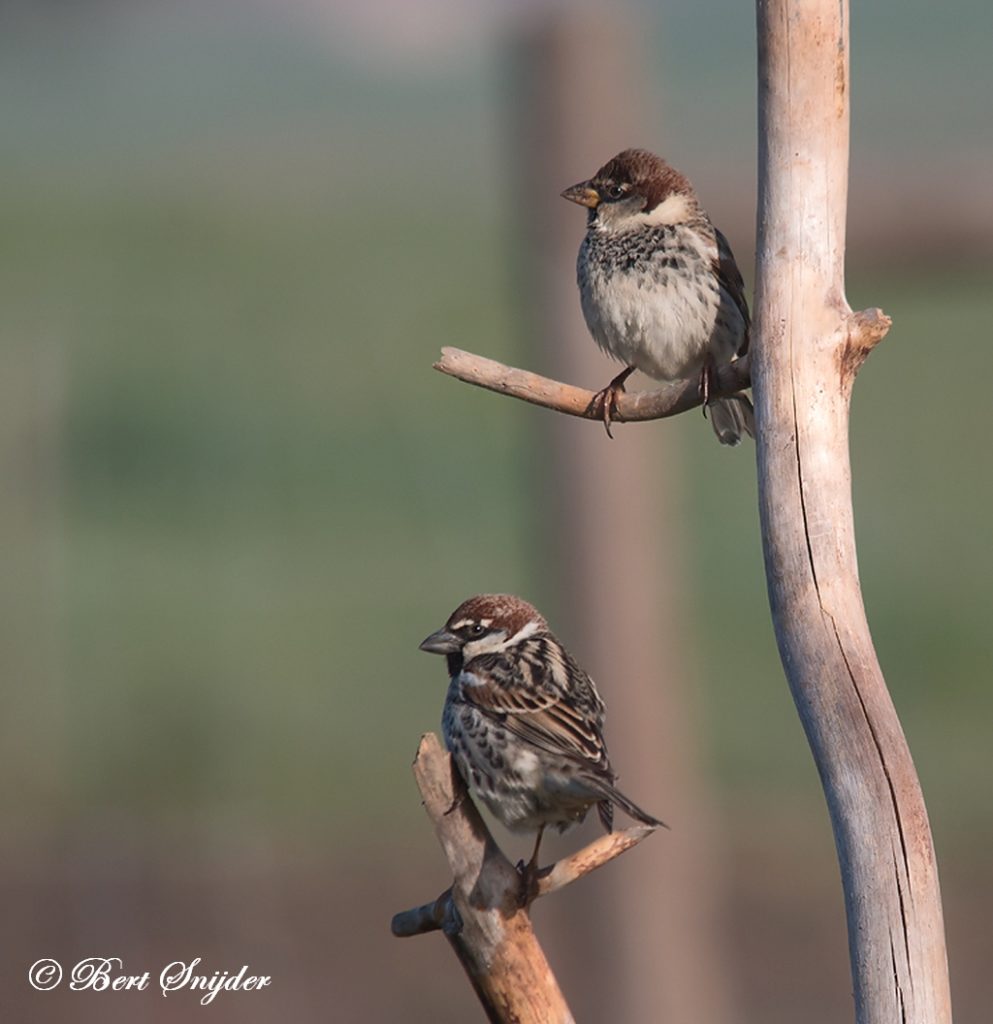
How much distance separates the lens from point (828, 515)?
8.19 feet

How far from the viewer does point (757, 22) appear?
2.60 m

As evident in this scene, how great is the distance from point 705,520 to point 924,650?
2.35 meters

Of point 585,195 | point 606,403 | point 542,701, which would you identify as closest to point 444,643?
point 542,701

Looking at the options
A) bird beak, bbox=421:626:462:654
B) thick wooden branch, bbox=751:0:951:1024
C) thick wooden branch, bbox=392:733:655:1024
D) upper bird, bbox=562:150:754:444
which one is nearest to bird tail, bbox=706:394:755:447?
upper bird, bbox=562:150:754:444

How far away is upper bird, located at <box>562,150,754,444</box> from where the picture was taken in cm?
363

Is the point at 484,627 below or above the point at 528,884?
above

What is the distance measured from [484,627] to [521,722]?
23 centimetres

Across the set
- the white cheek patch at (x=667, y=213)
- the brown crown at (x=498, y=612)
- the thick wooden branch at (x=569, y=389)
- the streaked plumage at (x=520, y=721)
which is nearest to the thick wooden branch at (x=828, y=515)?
the thick wooden branch at (x=569, y=389)

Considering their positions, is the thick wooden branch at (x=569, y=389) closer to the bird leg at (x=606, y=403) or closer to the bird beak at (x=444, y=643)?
the bird leg at (x=606, y=403)

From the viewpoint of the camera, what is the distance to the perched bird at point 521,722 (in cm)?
309

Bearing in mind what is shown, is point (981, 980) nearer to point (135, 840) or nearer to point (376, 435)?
point (135, 840)

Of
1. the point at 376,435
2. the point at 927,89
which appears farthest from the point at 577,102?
the point at 376,435

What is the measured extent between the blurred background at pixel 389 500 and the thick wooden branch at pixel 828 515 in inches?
89.6

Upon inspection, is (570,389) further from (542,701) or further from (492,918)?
(492,918)
